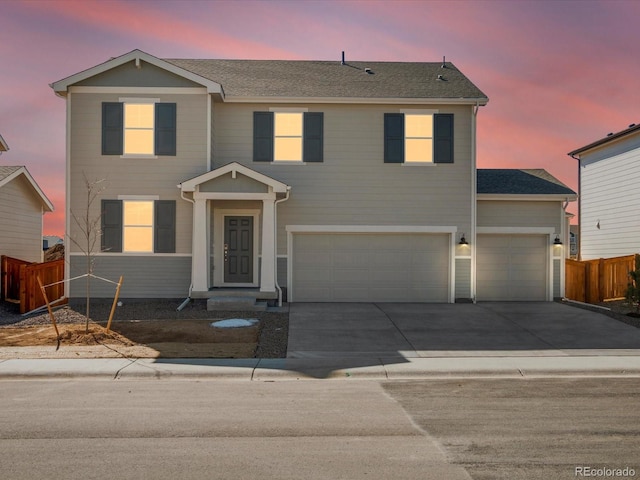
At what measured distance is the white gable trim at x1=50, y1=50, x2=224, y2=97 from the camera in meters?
17.5

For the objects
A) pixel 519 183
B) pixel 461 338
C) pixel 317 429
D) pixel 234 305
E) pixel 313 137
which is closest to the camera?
pixel 317 429

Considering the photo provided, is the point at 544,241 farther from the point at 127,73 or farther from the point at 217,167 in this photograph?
the point at 127,73

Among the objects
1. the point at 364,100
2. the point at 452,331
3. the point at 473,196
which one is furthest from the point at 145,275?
the point at 473,196

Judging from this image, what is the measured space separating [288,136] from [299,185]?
1613 mm

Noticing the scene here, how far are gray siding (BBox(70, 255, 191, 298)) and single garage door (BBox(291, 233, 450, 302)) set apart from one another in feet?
11.4

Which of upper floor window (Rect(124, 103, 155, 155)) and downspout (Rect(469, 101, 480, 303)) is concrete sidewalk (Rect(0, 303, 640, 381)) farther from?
upper floor window (Rect(124, 103, 155, 155))

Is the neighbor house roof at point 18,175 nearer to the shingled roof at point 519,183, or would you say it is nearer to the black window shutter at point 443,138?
the black window shutter at point 443,138

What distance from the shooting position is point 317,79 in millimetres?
19531

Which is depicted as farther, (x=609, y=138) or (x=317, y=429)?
(x=609, y=138)

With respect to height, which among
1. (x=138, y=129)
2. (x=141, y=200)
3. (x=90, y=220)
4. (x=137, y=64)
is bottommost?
(x=90, y=220)

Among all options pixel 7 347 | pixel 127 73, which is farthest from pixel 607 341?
pixel 127 73

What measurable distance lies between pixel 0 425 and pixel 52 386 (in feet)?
7.55

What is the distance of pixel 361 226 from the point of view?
1836 centimetres

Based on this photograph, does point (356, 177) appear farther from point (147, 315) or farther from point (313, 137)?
point (147, 315)
